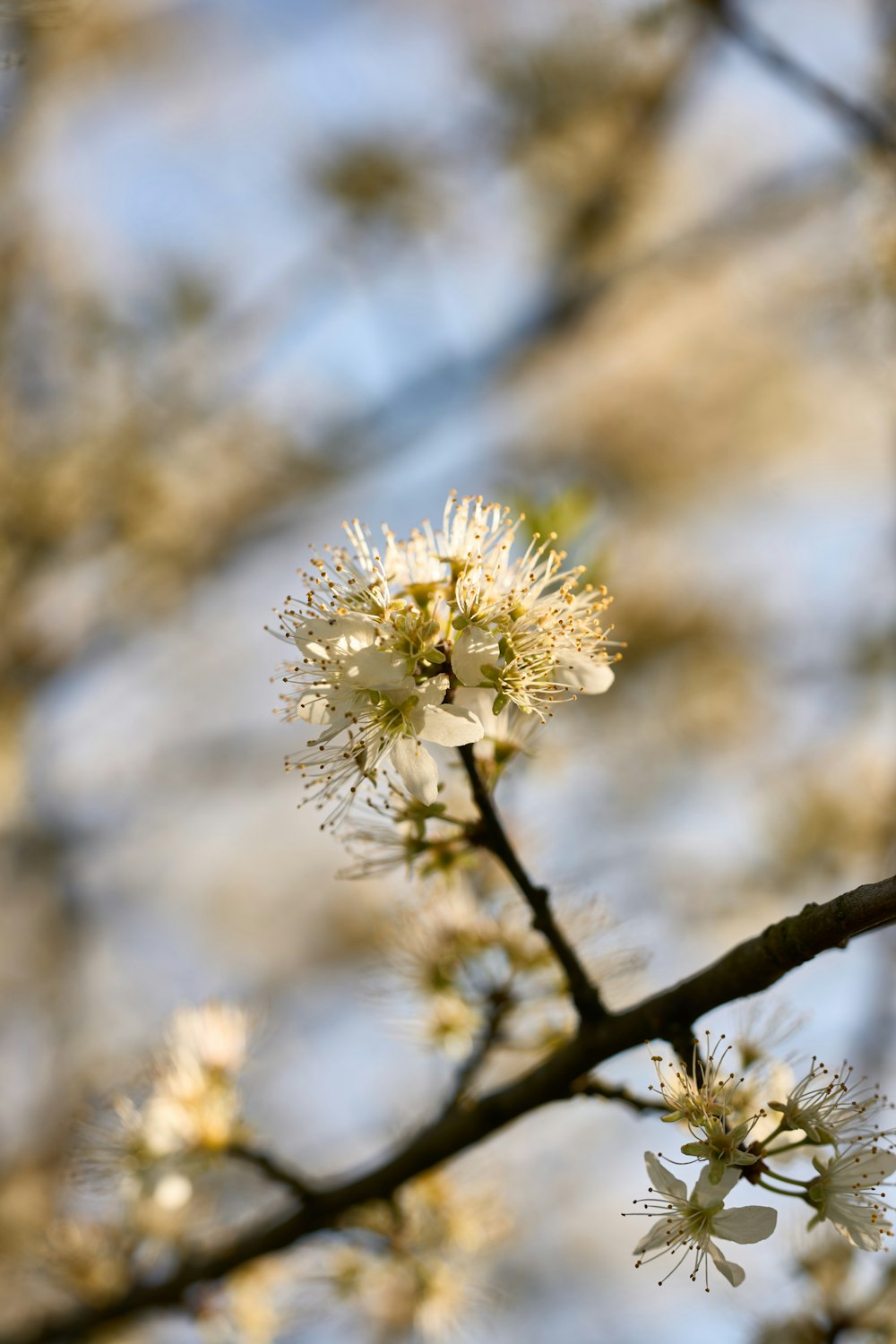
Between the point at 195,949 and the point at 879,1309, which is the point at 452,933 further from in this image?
the point at 195,949

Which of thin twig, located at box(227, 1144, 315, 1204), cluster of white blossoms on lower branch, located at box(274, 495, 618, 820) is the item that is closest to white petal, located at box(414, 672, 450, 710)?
cluster of white blossoms on lower branch, located at box(274, 495, 618, 820)

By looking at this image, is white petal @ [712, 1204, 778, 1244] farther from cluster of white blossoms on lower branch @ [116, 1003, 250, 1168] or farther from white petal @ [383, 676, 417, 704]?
cluster of white blossoms on lower branch @ [116, 1003, 250, 1168]

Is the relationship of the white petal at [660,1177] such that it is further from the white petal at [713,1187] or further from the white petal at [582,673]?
the white petal at [582,673]

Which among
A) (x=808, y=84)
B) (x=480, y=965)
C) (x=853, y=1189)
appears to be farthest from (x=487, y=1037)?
(x=808, y=84)

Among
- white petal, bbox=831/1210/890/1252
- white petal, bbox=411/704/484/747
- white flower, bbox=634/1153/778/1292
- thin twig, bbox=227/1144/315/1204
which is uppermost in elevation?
white petal, bbox=411/704/484/747

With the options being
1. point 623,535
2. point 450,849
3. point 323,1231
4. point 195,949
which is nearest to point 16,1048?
point 195,949

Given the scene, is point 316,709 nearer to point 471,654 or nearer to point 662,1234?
point 471,654
